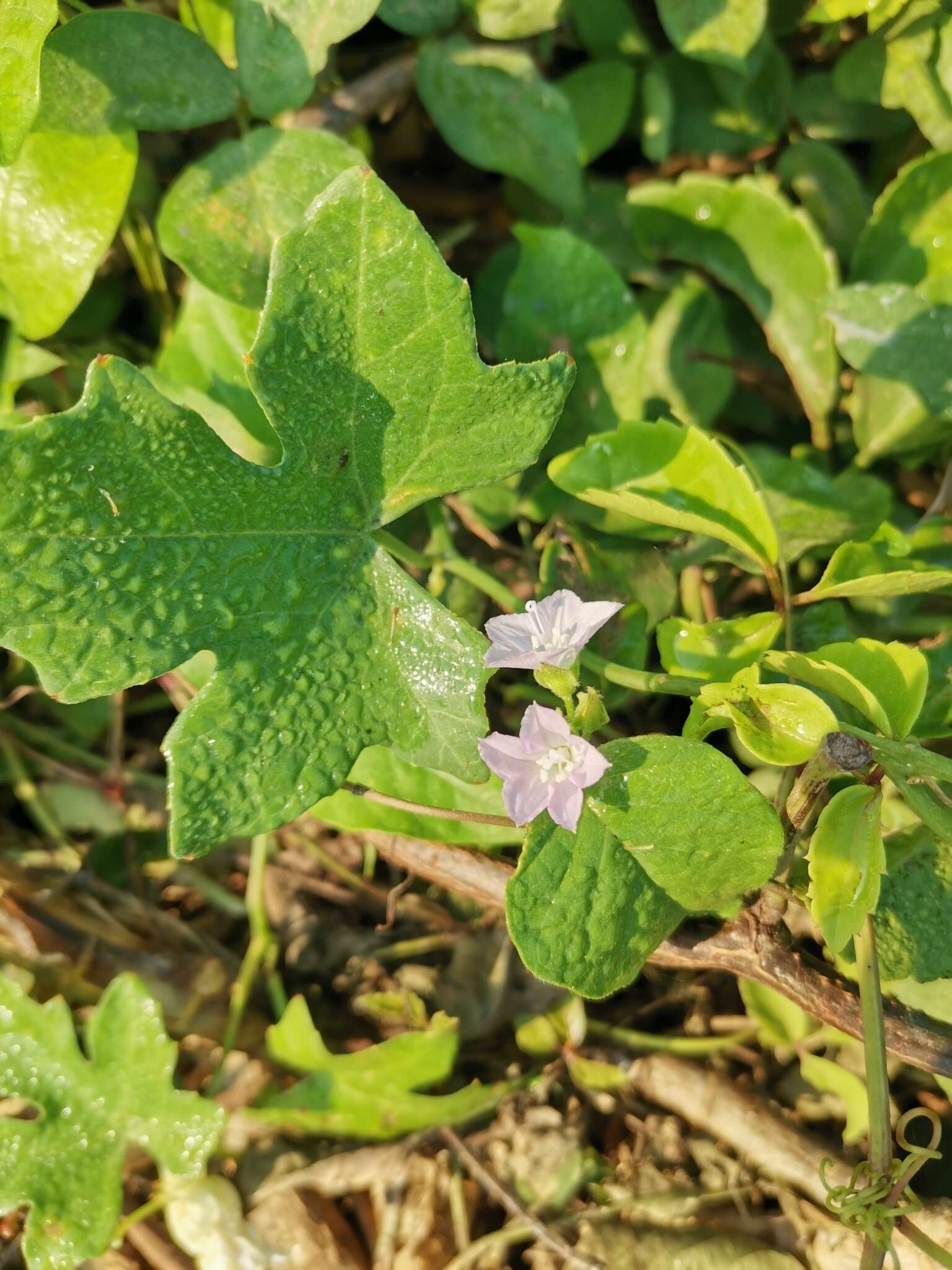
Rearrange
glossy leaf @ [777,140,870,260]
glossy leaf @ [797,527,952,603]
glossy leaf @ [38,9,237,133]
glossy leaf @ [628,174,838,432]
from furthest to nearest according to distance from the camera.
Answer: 1. glossy leaf @ [777,140,870,260]
2. glossy leaf @ [628,174,838,432]
3. glossy leaf @ [38,9,237,133]
4. glossy leaf @ [797,527,952,603]

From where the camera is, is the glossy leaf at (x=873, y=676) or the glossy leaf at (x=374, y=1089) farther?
the glossy leaf at (x=374, y=1089)

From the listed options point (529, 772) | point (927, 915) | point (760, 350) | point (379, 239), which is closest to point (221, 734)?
point (529, 772)

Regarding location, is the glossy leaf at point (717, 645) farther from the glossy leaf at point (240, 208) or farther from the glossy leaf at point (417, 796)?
the glossy leaf at point (240, 208)

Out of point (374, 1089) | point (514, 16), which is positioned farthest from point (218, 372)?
point (374, 1089)

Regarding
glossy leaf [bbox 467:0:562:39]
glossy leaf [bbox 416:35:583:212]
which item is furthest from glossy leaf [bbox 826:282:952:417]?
glossy leaf [bbox 467:0:562:39]

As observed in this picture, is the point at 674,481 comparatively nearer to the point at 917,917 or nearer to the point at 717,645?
the point at 717,645

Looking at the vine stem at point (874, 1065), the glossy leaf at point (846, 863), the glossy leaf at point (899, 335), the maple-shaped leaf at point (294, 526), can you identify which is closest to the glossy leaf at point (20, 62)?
the maple-shaped leaf at point (294, 526)

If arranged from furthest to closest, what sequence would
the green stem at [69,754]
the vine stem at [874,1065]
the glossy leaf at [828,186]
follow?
the green stem at [69,754] → the glossy leaf at [828,186] → the vine stem at [874,1065]

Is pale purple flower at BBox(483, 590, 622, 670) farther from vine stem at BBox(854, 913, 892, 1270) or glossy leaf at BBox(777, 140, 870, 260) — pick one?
glossy leaf at BBox(777, 140, 870, 260)
